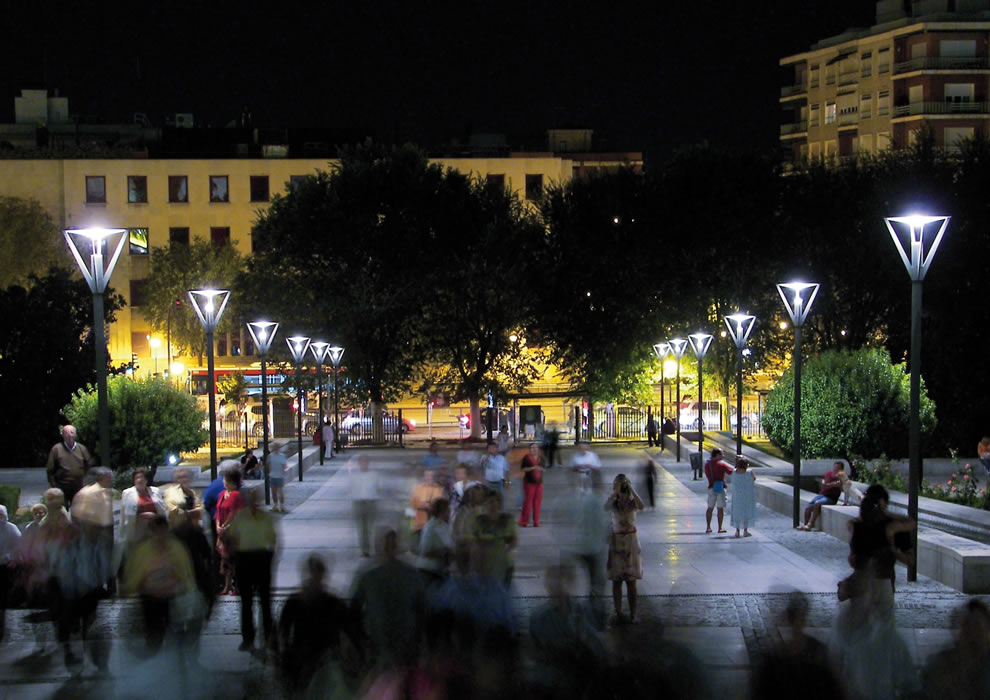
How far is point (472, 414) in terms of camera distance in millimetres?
47969

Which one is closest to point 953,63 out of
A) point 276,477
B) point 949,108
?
point 949,108

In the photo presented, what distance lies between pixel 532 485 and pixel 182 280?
1899 inches

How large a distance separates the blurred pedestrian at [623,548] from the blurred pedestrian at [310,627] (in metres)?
4.37

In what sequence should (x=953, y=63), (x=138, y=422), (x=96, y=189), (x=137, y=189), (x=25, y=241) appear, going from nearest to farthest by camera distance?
(x=138, y=422), (x=25, y=241), (x=96, y=189), (x=137, y=189), (x=953, y=63)

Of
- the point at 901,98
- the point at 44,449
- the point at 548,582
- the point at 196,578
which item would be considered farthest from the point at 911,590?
the point at 901,98

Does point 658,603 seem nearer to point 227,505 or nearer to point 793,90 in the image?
point 227,505

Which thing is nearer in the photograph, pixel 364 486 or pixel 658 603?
pixel 658 603

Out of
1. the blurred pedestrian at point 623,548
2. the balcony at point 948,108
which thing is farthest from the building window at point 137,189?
the blurred pedestrian at point 623,548

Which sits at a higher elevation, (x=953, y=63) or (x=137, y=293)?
(x=953, y=63)

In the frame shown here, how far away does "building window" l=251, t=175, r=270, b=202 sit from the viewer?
69562mm

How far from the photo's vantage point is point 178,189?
69000 millimetres

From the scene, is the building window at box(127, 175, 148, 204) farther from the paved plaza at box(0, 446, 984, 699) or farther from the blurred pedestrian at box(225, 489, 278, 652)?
the blurred pedestrian at box(225, 489, 278, 652)

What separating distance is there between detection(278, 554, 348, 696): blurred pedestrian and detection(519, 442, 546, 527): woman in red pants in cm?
1132

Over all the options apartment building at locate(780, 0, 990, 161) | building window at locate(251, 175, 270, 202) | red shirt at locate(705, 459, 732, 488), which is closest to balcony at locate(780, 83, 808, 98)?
apartment building at locate(780, 0, 990, 161)
